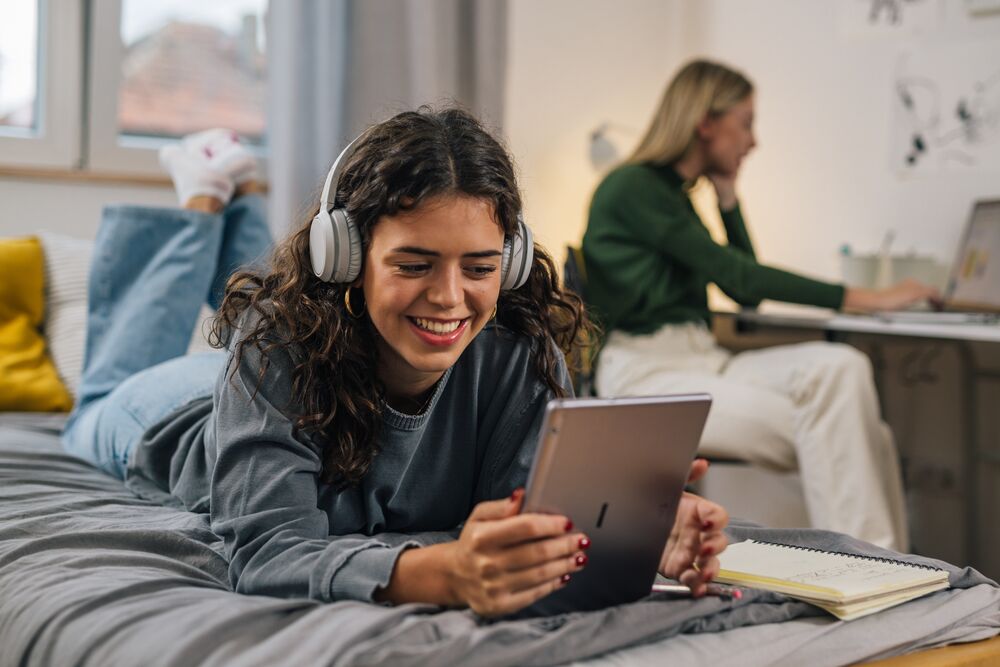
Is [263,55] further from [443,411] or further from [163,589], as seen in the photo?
[163,589]

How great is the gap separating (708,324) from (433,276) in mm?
1691

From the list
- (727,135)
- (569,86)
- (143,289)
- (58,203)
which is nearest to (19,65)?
(58,203)

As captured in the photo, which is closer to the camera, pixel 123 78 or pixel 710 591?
pixel 710 591

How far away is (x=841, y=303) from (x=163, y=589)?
1.91 meters

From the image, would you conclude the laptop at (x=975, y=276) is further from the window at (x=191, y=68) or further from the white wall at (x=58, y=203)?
A: the white wall at (x=58, y=203)

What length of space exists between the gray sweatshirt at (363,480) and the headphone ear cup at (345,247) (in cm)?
11

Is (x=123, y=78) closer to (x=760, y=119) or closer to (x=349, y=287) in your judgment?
(x=760, y=119)

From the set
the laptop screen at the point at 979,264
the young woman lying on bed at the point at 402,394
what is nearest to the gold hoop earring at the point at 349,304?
the young woman lying on bed at the point at 402,394

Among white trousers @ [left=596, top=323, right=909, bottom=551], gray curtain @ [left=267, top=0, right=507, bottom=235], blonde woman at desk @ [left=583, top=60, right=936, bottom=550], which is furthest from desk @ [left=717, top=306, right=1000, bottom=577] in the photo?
gray curtain @ [left=267, top=0, right=507, bottom=235]

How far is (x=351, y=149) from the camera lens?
1.10 metres

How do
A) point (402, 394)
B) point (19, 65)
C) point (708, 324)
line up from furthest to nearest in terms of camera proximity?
point (19, 65)
point (708, 324)
point (402, 394)

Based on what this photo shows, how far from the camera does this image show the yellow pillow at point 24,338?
7.09 feet

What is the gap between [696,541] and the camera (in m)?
0.98

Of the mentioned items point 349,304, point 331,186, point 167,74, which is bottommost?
point 349,304
